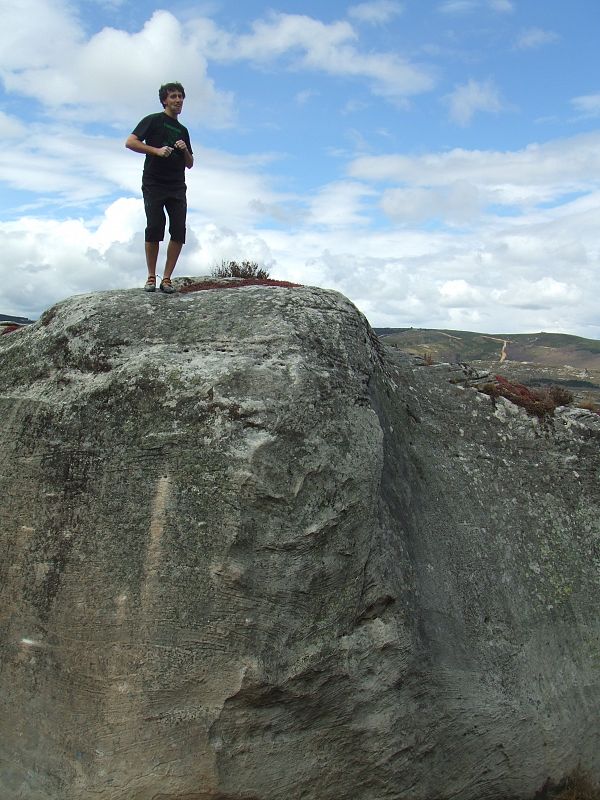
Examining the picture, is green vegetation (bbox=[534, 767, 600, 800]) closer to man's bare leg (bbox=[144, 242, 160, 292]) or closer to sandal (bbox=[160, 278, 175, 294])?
sandal (bbox=[160, 278, 175, 294])

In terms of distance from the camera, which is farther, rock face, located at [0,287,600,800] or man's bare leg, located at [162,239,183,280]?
man's bare leg, located at [162,239,183,280]

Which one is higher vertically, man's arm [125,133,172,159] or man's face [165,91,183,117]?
man's face [165,91,183,117]

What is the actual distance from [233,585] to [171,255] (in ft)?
17.1

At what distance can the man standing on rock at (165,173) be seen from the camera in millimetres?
9758

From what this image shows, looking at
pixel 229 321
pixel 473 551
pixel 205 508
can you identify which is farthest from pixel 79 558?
pixel 473 551

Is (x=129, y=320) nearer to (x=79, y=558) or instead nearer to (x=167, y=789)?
(x=79, y=558)

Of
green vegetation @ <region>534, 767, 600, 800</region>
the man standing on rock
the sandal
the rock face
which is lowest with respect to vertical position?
green vegetation @ <region>534, 767, 600, 800</region>

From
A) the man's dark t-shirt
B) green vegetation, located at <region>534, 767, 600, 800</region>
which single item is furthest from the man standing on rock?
green vegetation, located at <region>534, 767, 600, 800</region>

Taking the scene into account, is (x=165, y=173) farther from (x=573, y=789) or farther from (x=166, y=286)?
(x=573, y=789)

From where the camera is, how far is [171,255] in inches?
400

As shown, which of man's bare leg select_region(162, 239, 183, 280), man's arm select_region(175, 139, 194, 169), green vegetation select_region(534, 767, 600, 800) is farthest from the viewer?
man's bare leg select_region(162, 239, 183, 280)

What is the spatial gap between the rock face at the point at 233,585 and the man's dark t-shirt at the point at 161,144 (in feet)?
7.35

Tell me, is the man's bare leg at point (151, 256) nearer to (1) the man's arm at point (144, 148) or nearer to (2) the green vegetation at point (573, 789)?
(1) the man's arm at point (144, 148)

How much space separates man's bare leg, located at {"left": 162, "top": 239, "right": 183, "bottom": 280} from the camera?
1009 cm
